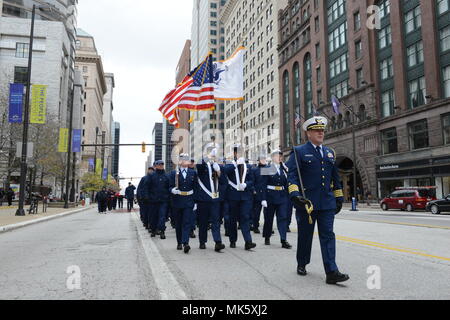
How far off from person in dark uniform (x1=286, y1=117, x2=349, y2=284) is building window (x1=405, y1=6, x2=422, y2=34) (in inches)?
1353

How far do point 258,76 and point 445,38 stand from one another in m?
43.2

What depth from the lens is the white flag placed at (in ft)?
46.3

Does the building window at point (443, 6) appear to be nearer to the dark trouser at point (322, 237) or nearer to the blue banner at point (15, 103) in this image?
the blue banner at point (15, 103)

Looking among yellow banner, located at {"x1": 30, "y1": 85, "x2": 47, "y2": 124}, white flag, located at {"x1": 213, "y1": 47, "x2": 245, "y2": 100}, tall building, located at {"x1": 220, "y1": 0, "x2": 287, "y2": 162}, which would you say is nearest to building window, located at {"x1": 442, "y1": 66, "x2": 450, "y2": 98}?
white flag, located at {"x1": 213, "y1": 47, "x2": 245, "y2": 100}

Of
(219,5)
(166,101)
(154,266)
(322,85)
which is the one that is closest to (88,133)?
(219,5)

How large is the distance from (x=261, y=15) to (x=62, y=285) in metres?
72.4

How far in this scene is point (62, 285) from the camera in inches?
188

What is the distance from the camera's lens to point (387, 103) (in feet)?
124

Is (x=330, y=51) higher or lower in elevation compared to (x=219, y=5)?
lower

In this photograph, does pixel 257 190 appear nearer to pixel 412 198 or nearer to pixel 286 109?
pixel 412 198

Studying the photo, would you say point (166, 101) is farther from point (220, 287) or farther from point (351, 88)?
point (351, 88)

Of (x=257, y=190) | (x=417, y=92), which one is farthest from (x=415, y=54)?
(x=257, y=190)

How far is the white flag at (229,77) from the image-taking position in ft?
46.3
